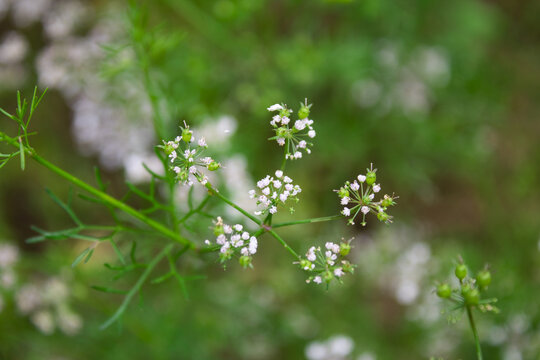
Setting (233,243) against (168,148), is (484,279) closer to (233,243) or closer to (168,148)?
(233,243)

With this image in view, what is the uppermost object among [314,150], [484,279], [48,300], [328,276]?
[314,150]

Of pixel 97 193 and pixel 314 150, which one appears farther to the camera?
pixel 314 150

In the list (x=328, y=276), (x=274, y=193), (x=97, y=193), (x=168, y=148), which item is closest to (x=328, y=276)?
(x=328, y=276)

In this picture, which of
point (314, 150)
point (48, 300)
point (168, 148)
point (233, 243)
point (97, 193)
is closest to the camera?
point (168, 148)

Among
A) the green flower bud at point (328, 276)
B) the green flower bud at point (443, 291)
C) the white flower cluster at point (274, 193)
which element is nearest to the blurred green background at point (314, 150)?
the white flower cluster at point (274, 193)

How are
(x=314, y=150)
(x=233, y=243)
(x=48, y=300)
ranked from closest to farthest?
(x=233, y=243) < (x=48, y=300) < (x=314, y=150)

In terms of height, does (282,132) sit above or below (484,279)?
above

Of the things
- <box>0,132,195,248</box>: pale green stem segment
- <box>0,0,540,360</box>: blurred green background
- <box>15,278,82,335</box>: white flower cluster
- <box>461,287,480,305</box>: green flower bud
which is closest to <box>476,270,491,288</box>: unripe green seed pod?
<box>461,287,480,305</box>: green flower bud

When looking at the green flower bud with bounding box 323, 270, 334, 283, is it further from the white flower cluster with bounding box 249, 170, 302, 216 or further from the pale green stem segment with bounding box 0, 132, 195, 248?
the pale green stem segment with bounding box 0, 132, 195, 248
